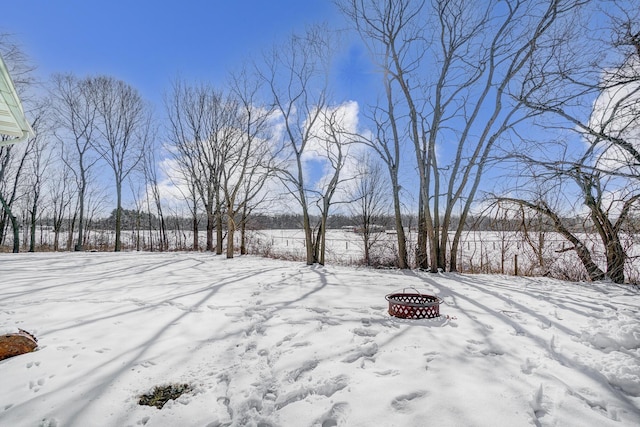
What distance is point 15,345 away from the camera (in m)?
2.09

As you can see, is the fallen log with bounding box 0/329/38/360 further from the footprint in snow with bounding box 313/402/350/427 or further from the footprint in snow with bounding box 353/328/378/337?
the footprint in snow with bounding box 353/328/378/337

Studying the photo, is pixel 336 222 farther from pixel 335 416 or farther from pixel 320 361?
pixel 335 416

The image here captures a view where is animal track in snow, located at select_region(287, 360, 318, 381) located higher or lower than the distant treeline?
lower

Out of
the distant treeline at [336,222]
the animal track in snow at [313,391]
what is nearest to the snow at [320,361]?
the animal track in snow at [313,391]

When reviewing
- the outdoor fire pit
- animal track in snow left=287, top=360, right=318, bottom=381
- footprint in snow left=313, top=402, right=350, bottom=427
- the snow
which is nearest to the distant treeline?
the snow

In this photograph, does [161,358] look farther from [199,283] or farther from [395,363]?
[199,283]

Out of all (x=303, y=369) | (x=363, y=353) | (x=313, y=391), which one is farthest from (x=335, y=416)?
(x=363, y=353)

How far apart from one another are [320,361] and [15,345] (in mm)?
2253

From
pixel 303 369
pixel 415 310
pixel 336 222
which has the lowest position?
pixel 303 369

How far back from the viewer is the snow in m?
1.47

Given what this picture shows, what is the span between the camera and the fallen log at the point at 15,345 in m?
2.04

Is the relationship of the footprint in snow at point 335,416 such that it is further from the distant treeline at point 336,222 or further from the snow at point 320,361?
the distant treeline at point 336,222

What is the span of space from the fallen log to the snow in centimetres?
10

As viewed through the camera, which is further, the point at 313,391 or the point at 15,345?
the point at 15,345
